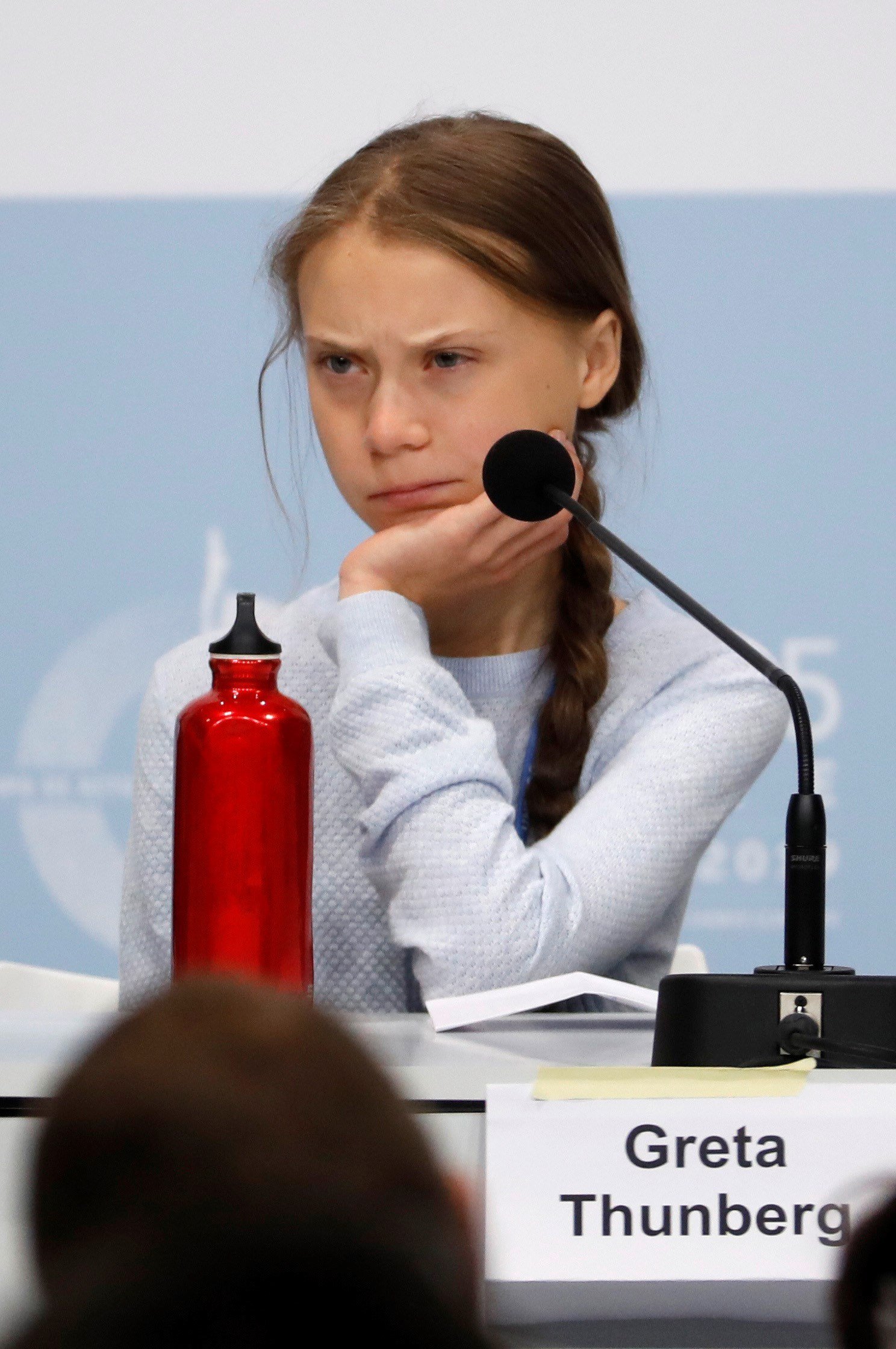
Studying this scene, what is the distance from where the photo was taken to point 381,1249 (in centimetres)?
17

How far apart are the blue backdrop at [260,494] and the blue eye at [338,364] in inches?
28.1

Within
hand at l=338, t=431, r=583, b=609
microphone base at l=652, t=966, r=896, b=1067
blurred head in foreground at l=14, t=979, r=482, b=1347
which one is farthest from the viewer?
hand at l=338, t=431, r=583, b=609

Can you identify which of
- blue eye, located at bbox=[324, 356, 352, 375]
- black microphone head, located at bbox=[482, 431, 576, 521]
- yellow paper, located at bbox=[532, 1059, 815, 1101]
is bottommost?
yellow paper, located at bbox=[532, 1059, 815, 1101]

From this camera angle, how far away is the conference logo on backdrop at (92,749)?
192 centimetres

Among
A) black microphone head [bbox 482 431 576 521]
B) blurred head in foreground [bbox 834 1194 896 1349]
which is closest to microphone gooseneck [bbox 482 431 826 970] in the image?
black microphone head [bbox 482 431 576 521]

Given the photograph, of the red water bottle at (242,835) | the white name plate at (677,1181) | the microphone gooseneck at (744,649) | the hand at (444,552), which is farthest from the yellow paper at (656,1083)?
the hand at (444,552)

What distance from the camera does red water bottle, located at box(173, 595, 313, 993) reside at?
778 mm

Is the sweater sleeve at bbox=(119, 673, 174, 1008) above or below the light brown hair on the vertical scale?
below

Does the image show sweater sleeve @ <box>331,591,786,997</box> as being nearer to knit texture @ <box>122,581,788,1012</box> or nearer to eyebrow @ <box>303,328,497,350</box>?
knit texture @ <box>122,581,788,1012</box>

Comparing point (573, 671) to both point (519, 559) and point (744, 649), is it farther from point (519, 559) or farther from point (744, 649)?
point (744, 649)

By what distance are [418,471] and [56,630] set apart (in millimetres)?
889

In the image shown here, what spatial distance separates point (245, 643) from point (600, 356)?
1.89ft

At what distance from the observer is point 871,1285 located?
195 mm

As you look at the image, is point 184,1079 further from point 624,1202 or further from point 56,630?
point 56,630
